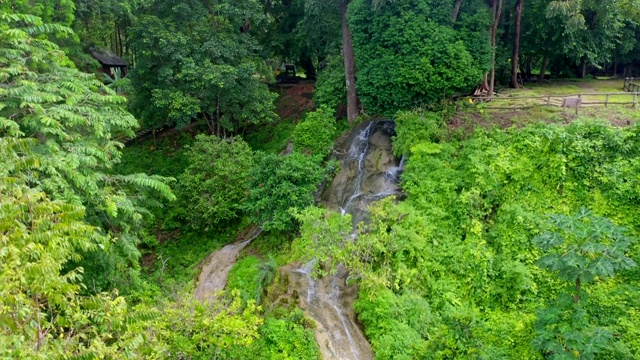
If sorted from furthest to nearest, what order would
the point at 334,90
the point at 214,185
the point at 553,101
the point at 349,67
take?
the point at 334,90 → the point at 349,67 → the point at 553,101 → the point at 214,185

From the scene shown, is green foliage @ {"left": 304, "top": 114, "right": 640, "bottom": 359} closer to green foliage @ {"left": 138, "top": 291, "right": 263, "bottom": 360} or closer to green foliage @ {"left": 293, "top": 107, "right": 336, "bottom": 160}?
green foliage @ {"left": 138, "top": 291, "right": 263, "bottom": 360}

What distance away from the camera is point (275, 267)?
15.3 metres

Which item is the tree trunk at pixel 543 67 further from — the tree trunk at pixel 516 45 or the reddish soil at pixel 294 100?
the reddish soil at pixel 294 100

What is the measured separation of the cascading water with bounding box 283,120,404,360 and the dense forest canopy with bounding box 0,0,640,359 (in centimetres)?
10

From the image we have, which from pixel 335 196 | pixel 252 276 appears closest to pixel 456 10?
pixel 335 196

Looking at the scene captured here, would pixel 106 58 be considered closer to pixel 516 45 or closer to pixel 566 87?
pixel 516 45

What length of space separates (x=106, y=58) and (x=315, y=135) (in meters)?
25.4

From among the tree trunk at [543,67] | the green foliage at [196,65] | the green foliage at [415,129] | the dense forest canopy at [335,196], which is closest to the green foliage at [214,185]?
the dense forest canopy at [335,196]

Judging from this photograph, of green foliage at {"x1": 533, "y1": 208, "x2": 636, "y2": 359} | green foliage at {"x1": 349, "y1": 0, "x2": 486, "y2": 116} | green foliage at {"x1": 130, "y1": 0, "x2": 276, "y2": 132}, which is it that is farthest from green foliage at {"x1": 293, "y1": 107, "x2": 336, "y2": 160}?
green foliage at {"x1": 533, "y1": 208, "x2": 636, "y2": 359}

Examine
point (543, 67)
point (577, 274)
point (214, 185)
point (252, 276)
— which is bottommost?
point (252, 276)

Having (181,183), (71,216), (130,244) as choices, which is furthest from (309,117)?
(71,216)

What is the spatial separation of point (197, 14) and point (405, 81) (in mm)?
13410

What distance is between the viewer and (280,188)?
1744 cm

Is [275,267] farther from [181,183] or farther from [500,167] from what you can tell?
[500,167]
